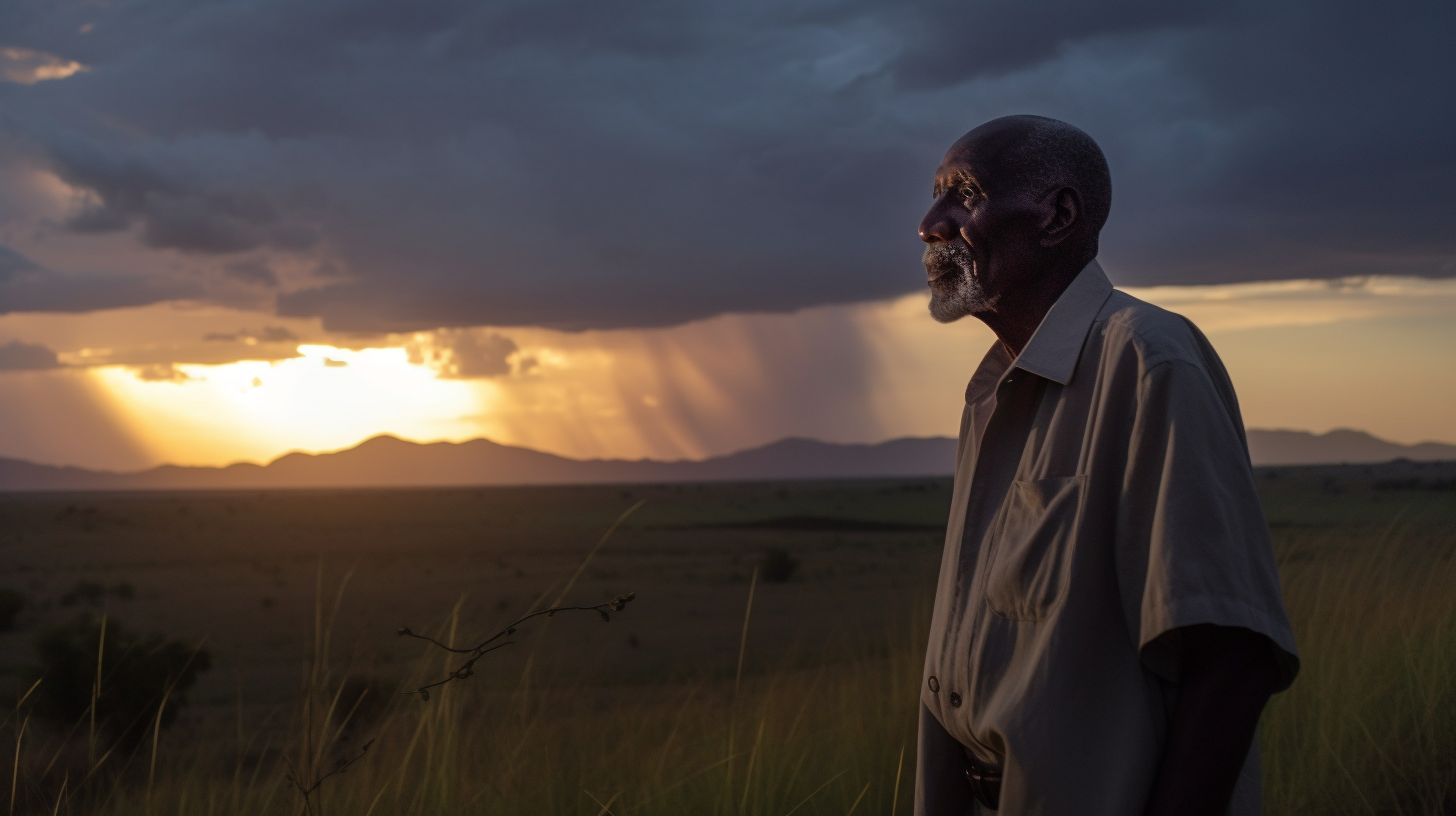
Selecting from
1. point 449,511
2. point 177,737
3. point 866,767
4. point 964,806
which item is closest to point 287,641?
point 177,737

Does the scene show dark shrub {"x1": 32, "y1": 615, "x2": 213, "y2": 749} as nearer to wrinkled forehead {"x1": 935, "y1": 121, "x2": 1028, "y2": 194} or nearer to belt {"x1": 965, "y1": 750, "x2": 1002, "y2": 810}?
belt {"x1": 965, "y1": 750, "x2": 1002, "y2": 810}

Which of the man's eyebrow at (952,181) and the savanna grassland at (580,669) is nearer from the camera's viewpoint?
the man's eyebrow at (952,181)

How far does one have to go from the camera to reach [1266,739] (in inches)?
178

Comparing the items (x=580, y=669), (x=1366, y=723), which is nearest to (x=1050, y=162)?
(x=1366, y=723)

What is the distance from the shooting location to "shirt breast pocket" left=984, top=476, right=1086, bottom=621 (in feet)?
5.13

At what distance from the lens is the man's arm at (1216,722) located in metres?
1.44

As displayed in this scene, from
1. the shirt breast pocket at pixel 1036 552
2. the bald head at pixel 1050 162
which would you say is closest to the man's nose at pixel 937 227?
the bald head at pixel 1050 162

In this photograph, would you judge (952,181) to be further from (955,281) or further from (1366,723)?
(1366,723)

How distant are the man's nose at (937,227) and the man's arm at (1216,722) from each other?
29.1 inches

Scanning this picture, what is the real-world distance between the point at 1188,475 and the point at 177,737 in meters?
11.2

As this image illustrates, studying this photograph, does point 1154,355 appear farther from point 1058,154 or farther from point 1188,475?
point 1058,154

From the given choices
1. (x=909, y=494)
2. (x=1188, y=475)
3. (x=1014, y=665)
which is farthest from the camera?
(x=909, y=494)

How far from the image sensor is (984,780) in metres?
1.75

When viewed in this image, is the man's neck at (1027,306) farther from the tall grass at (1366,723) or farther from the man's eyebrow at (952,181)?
the tall grass at (1366,723)
